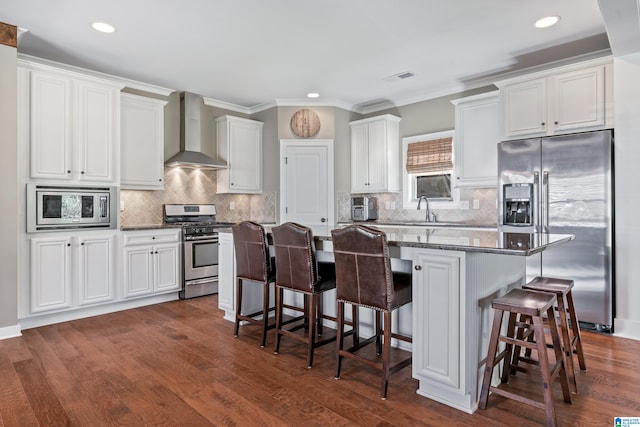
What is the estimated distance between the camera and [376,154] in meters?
5.45

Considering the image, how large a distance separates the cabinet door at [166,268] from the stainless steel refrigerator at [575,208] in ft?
12.0

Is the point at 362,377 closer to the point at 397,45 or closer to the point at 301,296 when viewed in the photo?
the point at 301,296

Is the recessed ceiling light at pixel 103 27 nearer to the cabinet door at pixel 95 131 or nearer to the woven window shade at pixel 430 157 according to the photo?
the cabinet door at pixel 95 131

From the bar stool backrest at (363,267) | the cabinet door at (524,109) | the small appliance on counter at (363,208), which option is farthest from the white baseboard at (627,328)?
the small appliance on counter at (363,208)

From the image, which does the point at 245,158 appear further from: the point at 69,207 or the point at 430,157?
the point at 430,157

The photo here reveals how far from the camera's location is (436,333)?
2.19 m

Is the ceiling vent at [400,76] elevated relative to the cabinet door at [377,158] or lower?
→ elevated

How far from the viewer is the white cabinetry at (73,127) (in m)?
3.55

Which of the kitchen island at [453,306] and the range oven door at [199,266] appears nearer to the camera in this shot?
the kitchen island at [453,306]

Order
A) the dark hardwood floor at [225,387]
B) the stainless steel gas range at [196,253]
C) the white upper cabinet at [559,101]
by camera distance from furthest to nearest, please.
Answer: the stainless steel gas range at [196,253], the white upper cabinet at [559,101], the dark hardwood floor at [225,387]

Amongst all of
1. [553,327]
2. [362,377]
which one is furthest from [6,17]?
[553,327]

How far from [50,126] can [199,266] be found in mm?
2119

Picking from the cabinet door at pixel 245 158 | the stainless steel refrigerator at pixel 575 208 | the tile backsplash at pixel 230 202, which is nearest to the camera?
the stainless steel refrigerator at pixel 575 208

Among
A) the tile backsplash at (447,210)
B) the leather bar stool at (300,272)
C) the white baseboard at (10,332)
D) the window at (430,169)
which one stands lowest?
the white baseboard at (10,332)
